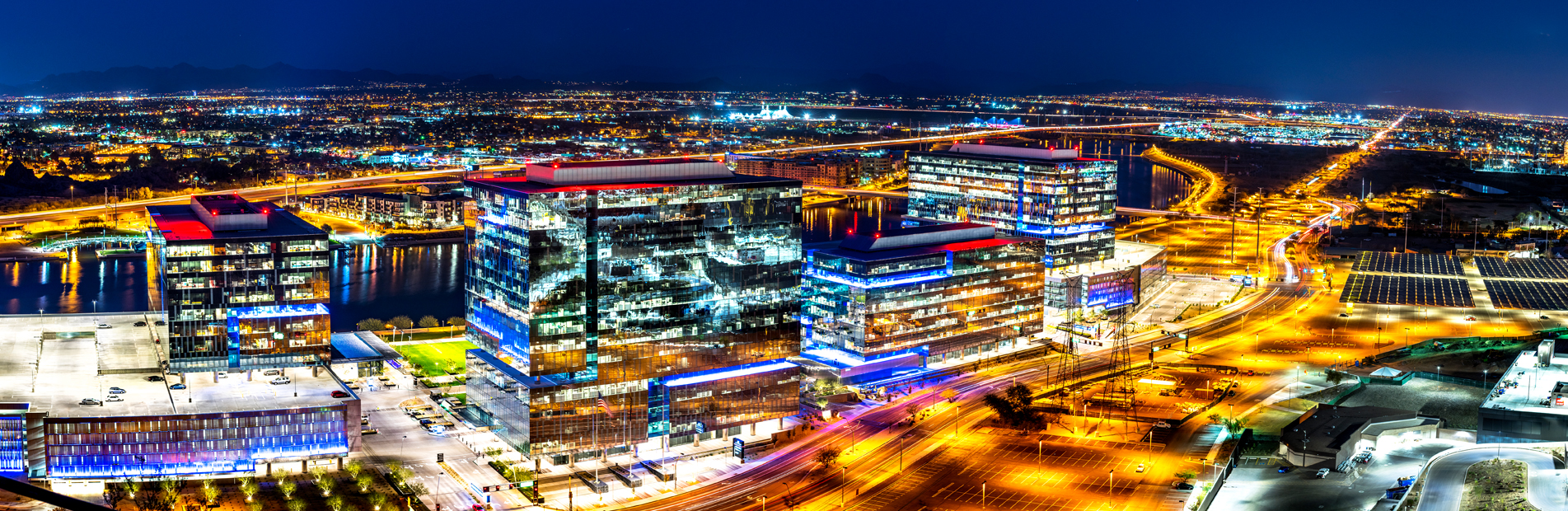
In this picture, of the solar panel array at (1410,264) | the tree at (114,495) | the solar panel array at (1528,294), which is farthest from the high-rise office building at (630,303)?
the solar panel array at (1410,264)

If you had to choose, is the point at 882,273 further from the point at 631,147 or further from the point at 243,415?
the point at 631,147

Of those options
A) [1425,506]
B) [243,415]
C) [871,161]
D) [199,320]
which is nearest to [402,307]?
A: [199,320]

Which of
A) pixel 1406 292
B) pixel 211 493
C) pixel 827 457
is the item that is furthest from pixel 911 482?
pixel 1406 292

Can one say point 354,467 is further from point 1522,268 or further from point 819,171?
point 819,171

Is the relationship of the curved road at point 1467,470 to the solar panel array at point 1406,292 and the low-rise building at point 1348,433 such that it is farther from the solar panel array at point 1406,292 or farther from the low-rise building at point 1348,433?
the solar panel array at point 1406,292

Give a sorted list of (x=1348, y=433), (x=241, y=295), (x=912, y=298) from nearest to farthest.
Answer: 1. (x=1348, y=433)
2. (x=241, y=295)
3. (x=912, y=298)

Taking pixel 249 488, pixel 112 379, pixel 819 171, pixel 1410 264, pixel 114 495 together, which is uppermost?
pixel 819 171

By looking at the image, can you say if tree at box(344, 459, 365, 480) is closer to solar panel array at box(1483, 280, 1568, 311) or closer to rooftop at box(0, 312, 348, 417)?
rooftop at box(0, 312, 348, 417)
